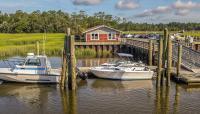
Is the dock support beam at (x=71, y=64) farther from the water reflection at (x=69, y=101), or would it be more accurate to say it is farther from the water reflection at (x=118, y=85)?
the water reflection at (x=118, y=85)

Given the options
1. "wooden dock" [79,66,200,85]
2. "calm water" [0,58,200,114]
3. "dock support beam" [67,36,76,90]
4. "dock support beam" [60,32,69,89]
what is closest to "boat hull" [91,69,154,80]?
"calm water" [0,58,200,114]

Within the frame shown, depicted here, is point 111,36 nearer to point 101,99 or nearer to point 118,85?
point 118,85

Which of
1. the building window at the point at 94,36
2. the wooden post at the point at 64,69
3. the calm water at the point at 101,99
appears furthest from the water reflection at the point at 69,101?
the building window at the point at 94,36

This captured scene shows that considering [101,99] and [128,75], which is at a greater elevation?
[128,75]

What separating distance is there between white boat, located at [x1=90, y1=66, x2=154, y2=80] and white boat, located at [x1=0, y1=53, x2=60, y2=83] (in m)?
4.95

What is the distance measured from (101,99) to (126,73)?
25.6 ft

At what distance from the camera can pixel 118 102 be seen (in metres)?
24.9

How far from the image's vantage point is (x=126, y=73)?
33.0 metres

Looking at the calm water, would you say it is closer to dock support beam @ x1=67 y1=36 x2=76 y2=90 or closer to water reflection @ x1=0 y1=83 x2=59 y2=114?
water reflection @ x1=0 y1=83 x2=59 y2=114

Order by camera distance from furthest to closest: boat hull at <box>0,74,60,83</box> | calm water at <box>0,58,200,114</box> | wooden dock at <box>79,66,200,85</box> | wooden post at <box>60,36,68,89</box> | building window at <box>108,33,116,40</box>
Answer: building window at <box>108,33,116,40</box>
boat hull at <box>0,74,60,83</box>
wooden dock at <box>79,66,200,85</box>
wooden post at <box>60,36,68,89</box>
calm water at <box>0,58,200,114</box>

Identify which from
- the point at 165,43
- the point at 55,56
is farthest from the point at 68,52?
the point at 55,56

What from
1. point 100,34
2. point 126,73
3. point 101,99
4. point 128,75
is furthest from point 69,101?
point 100,34

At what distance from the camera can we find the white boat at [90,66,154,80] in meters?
32.9

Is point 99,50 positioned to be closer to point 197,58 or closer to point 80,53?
point 80,53
